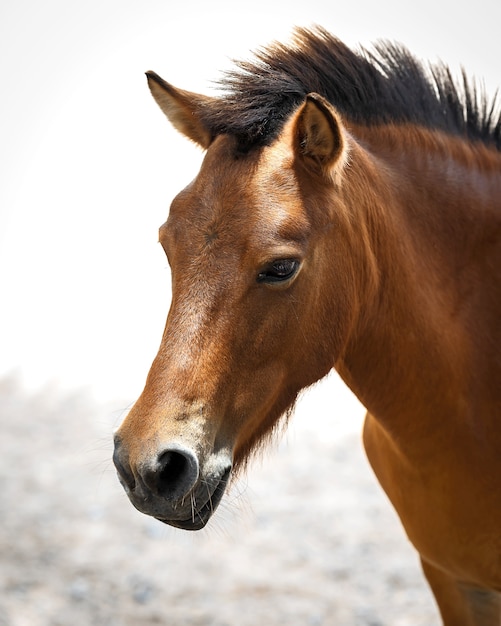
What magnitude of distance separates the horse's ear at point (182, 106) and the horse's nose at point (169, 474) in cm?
114

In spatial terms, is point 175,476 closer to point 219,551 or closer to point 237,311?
point 237,311

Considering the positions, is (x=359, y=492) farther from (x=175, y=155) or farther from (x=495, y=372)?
(x=175, y=155)

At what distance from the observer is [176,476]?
6.77ft

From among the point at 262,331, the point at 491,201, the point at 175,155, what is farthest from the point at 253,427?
the point at 175,155

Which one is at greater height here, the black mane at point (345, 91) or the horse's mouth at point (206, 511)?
the black mane at point (345, 91)

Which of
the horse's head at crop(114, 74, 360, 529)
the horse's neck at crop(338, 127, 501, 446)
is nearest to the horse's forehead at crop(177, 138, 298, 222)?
the horse's head at crop(114, 74, 360, 529)

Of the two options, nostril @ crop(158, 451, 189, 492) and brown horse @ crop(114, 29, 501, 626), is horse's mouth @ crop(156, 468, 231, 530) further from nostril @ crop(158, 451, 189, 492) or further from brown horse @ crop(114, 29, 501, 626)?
nostril @ crop(158, 451, 189, 492)

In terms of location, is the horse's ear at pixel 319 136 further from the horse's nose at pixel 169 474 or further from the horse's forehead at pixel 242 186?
the horse's nose at pixel 169 474

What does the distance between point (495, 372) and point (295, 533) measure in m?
3.11

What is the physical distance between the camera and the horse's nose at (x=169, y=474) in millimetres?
2021

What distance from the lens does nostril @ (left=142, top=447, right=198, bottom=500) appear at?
204 cm

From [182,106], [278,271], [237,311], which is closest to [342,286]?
[278,271]

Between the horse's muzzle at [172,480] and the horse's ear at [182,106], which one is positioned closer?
the horse's muzzle at [172,480]

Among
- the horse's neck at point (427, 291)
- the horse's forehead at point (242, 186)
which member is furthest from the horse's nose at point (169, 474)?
the horse's neck at point (427, 291)
